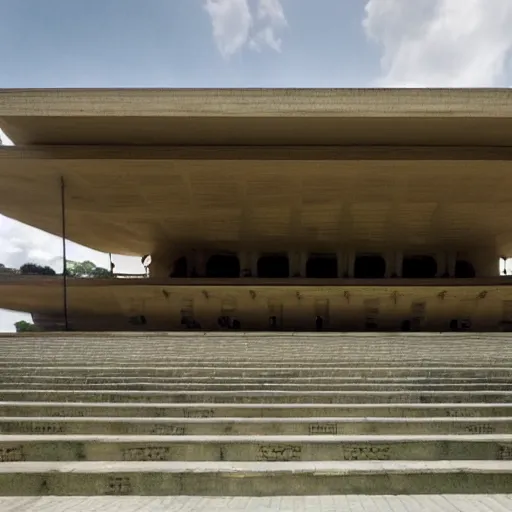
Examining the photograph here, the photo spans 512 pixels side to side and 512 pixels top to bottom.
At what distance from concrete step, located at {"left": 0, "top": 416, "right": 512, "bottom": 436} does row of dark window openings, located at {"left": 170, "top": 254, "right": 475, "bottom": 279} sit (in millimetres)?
13763

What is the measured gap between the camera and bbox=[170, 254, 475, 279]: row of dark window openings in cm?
1861

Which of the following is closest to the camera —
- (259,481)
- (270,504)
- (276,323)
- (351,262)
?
(270,504)

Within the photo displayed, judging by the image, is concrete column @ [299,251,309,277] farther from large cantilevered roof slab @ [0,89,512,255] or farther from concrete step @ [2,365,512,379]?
concrete step @ [2,365,512,379]

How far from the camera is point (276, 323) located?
16250 mm

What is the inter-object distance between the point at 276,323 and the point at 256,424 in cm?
1155

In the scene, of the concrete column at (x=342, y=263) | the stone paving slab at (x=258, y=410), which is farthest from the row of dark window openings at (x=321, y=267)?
the stone paving slab at (x=258, y=410)

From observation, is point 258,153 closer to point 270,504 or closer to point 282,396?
point 282,396

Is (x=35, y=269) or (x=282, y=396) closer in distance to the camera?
(x=282, y=396)

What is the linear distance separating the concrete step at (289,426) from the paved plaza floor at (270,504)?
1.03m

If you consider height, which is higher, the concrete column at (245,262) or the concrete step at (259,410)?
the concrete column at (245,262)

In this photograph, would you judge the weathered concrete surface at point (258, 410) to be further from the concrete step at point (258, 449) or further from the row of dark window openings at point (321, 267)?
the row of dark window openings at point (321, 267)

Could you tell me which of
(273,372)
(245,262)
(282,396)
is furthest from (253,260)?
(282,396)

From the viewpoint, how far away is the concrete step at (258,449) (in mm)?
4254

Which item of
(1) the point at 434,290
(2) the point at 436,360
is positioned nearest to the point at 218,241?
(1) the point at 434,290
